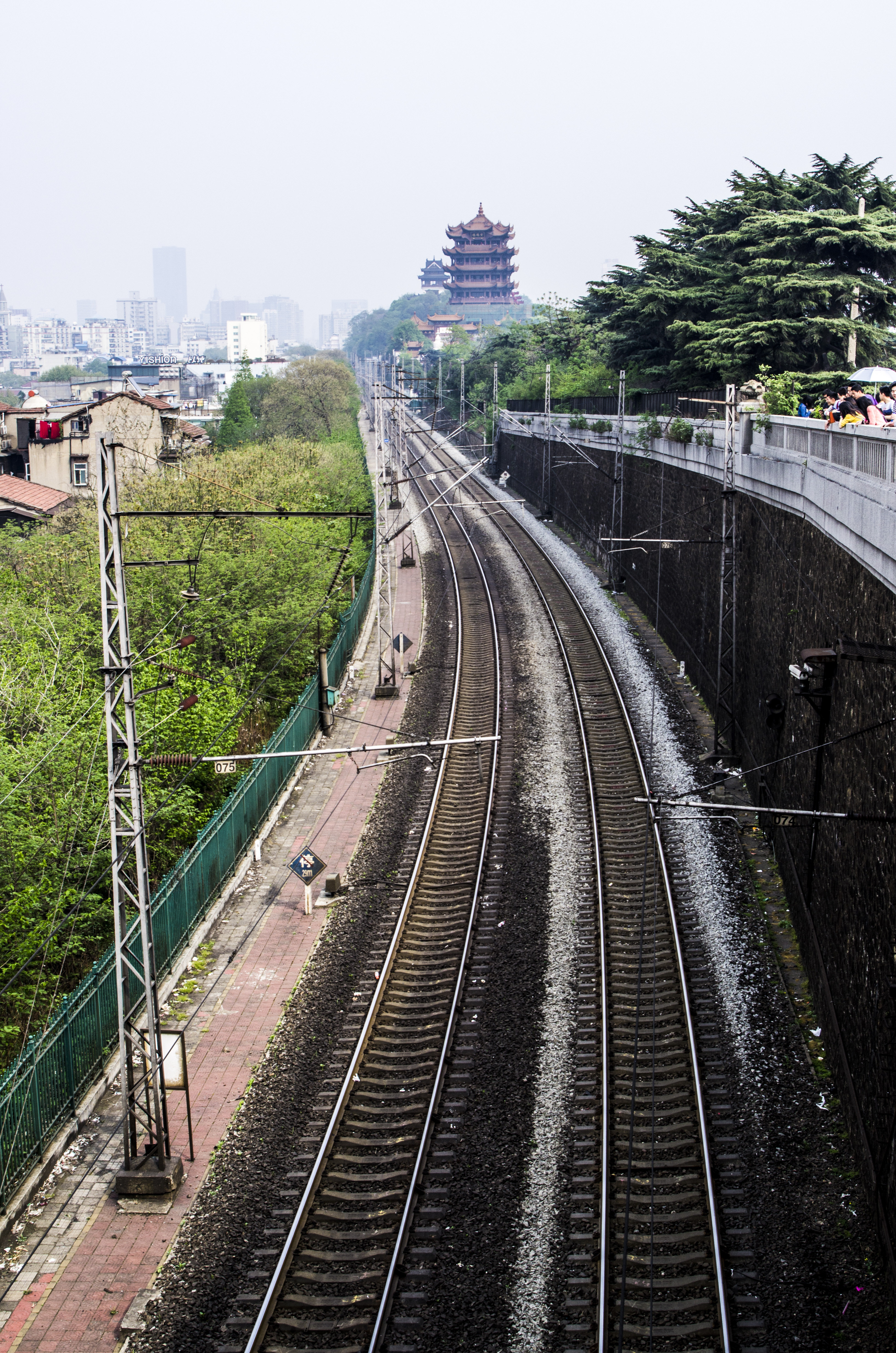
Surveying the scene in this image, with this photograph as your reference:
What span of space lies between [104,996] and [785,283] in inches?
1082

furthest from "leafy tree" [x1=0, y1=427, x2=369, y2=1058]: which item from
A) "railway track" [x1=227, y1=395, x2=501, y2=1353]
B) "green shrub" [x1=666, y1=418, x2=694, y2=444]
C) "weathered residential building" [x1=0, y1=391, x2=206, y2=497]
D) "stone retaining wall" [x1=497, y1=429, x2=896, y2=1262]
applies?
"weathered residential building" [x1=0, y1=391, x2=206, y2=497]

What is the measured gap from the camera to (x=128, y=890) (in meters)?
12.9

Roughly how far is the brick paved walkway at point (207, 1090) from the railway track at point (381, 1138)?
3.84 ft

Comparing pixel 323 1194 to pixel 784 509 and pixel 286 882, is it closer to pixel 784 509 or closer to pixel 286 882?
pixel 286 882

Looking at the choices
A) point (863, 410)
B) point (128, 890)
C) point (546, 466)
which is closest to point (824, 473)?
point (863, 410)

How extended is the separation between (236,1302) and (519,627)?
26863mm

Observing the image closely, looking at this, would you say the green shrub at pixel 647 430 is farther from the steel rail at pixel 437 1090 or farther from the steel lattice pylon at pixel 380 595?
the steel rail at pixel 437 1090

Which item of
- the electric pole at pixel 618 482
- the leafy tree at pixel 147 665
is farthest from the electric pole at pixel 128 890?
the electric pole at pixel 618 482

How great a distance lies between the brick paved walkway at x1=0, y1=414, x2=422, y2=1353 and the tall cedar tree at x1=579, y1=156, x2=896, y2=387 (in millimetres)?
17798

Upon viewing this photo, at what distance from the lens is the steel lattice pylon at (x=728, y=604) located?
74.8 feet

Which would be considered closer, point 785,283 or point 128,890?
point 128,890

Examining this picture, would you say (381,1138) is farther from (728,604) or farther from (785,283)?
(785,283)

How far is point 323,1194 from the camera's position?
1227cm

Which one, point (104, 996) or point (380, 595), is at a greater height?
point (380, 595)
